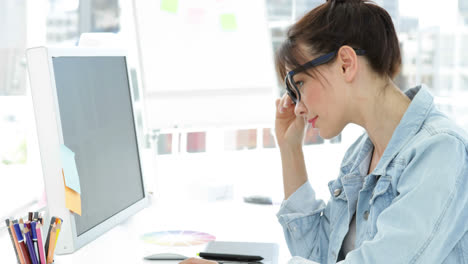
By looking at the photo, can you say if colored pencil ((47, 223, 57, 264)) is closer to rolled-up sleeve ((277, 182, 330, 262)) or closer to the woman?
the woman

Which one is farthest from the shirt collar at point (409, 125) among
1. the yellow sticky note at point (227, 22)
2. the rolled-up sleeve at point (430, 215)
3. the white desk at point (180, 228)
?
the yellow sticky note at point (227, 22)

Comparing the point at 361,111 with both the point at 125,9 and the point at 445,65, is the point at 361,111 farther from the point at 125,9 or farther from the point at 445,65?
the point at 445,65

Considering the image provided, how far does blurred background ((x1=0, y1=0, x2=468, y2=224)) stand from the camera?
1.83 metres

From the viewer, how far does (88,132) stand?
46.6 inches

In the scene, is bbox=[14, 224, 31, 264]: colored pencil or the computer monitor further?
the computer monitor

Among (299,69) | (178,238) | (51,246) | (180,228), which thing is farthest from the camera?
(180,228)

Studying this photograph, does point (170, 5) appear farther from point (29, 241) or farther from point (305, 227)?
point (29, 241)

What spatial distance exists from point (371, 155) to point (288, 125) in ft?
0.96

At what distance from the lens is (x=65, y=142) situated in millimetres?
1088

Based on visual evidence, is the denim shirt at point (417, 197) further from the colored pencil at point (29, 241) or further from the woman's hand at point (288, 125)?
the colored pencil at point (29, 241)

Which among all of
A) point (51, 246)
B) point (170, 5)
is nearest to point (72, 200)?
point (51, 246)

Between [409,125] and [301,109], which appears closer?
[409,125]

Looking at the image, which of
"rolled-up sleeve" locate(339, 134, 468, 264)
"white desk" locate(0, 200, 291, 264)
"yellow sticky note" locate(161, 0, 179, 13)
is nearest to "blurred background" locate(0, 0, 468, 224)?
"yellow sticky note" locate(161, 0, 179, 13)

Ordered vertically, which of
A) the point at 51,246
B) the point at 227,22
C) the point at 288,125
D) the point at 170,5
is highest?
the point at 170,5
